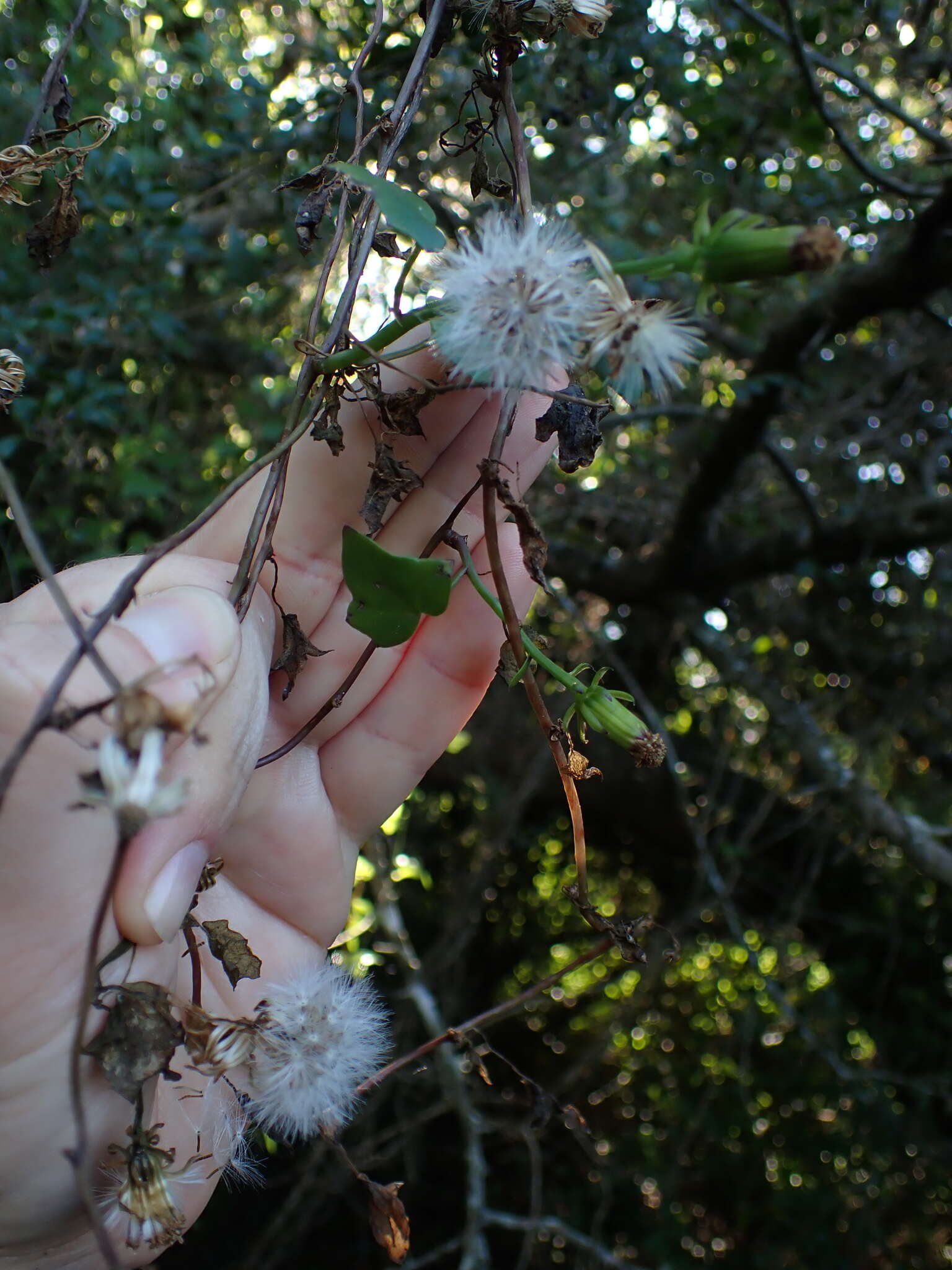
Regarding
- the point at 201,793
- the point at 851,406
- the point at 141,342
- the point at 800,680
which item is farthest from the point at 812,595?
the point at 201,793

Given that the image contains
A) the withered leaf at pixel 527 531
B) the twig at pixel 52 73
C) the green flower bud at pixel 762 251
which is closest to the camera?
the green flower bud at pixel 762 251

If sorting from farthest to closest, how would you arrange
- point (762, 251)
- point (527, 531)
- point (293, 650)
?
point (293, 650) → point (527, 531) → point (762, 251)

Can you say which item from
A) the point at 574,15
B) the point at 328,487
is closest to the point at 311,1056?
the point at 328,487

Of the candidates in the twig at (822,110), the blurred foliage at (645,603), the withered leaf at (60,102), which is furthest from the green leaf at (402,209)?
the twig at (822,110)

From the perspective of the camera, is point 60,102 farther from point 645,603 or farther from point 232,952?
point 645,603

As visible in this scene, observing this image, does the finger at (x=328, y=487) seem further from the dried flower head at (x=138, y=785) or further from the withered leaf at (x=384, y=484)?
the dried flower head at (x=138, y=785)

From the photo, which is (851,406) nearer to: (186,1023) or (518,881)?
(518,881)
